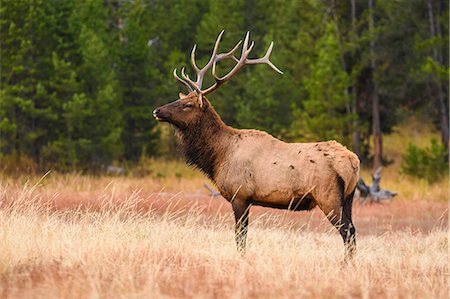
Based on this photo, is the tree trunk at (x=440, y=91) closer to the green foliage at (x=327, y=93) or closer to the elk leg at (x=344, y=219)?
the green foliage at (x=327, y=93)

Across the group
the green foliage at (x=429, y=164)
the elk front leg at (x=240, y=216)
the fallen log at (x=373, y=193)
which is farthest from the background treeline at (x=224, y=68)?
the elk front leg at (x=240, y=216)

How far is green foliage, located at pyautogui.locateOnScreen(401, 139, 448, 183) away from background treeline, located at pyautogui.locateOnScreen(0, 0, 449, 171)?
2373 millimetres

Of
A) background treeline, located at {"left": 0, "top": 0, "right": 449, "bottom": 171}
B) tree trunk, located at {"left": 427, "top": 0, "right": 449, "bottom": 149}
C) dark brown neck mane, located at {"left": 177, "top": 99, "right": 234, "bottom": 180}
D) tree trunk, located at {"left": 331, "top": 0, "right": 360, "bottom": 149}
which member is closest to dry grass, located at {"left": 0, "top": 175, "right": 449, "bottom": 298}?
dark brown neck mane, located at {"left": 177, "top": 99, "right": 234, "bottom": 180}

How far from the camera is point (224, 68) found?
111 ft

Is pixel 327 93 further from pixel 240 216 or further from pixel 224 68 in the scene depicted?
pixel 240 216

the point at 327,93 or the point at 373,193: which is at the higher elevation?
the point at 327,93

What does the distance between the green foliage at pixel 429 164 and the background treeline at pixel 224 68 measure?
237cm

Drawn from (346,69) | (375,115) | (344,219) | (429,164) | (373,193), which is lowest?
(429,164)

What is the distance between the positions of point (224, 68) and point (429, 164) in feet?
36.4

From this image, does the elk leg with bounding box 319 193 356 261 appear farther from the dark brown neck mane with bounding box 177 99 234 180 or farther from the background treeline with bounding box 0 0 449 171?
the background treeline with bounding box 0 0 449 171

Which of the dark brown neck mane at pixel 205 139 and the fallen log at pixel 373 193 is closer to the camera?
the dark brown neck mane at pixel 205 139

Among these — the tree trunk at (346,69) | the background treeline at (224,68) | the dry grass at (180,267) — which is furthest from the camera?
the tree trunk at (346,69)

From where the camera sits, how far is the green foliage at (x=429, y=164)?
25781 millimetres

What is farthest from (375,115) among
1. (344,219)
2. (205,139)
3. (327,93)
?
(344,219)
